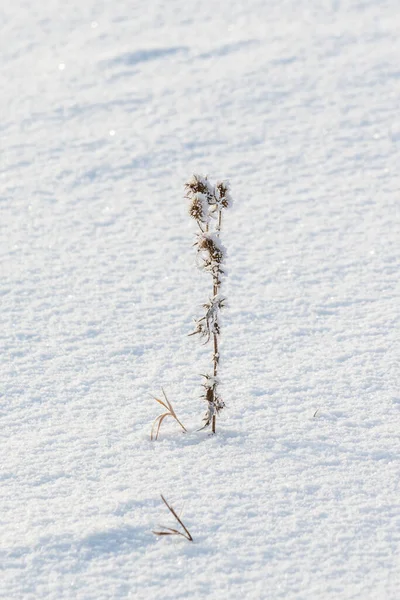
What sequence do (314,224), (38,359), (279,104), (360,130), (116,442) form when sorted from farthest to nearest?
1. (279,104)
2. (360,130)
3. (314,224)
4. (38,359)
5. (116,442)

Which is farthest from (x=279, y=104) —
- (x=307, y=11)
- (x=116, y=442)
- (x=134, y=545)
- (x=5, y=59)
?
(x=134, y=545)

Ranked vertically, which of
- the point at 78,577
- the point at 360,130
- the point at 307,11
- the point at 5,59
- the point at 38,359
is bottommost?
the point at 78,577

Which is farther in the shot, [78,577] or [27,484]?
[27,484]

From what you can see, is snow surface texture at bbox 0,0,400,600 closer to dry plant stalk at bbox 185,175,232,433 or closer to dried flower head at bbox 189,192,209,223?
dry plant stalk at bbox 185,175,232,433

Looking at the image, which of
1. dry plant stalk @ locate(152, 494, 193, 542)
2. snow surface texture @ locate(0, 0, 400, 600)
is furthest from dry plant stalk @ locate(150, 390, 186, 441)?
dry plant stalk @ locate(152, 494, 193, 542)

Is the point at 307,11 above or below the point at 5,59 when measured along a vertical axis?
above

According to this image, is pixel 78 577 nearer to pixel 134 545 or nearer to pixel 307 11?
pixel 134 545

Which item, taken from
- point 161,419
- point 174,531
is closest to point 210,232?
point 161,419

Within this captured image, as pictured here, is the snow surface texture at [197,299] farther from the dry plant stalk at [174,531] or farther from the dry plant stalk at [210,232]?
the dry plant stalk at [210,232]

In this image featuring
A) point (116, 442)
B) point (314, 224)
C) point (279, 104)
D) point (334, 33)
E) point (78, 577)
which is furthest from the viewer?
point (334, 33)

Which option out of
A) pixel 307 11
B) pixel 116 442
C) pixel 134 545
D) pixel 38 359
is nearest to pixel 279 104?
pixel 307 11
